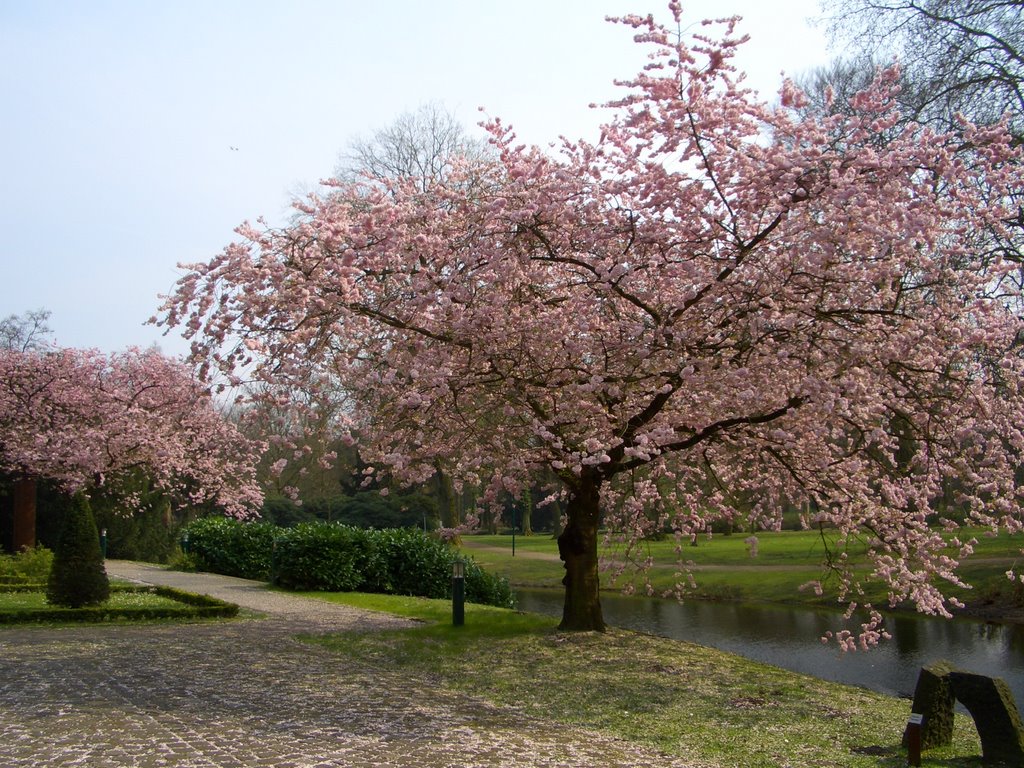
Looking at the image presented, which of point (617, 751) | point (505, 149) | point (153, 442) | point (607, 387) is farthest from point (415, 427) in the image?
point (153, 442)

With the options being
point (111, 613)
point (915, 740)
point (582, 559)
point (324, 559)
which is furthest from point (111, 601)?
point (915, 740)

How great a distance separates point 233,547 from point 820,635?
13.5m

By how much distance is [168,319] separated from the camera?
10.2 m

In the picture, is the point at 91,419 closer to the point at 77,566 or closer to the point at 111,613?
the point at 77,566

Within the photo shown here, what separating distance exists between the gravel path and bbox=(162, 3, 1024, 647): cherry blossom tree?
8.06 ft

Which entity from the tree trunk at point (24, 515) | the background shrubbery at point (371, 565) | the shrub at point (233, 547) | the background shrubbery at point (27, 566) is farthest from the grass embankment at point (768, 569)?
the tree trunk at point (24, 515)

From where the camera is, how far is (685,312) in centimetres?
991

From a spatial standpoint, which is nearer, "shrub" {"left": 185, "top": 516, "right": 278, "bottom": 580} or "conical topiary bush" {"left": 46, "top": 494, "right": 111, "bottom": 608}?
"conical topiary bush" {"left": 46, "top": 494, "right": 111, "bottom": 608}

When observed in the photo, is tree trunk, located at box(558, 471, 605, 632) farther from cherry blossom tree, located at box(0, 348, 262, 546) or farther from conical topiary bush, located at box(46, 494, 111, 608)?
cherry blossom tree, located at box(0, 348, 262, 546)

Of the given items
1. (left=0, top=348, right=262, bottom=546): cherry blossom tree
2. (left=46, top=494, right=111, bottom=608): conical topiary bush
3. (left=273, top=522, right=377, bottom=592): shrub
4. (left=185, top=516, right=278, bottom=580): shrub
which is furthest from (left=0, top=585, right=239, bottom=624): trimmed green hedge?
(left=185, top=516, right=278, bottom=580): shrub

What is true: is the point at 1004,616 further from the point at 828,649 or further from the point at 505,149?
the point at 505,149

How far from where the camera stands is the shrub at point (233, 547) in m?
23.1

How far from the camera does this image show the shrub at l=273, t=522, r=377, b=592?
63.1ft

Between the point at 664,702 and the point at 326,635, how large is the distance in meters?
5.48
